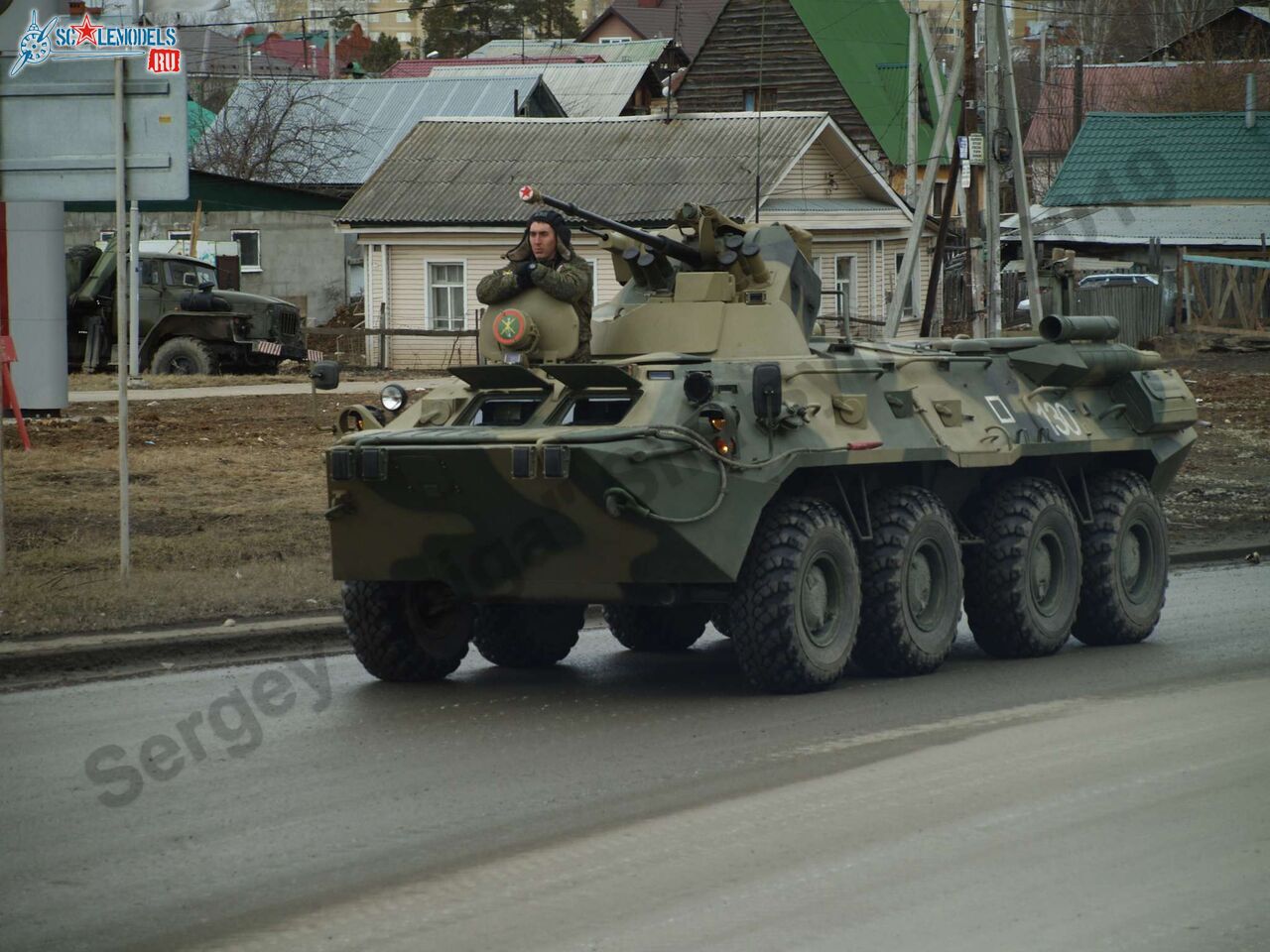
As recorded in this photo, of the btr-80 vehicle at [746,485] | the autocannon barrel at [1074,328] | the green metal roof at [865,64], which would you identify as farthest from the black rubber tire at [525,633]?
the green metal roof at [865,64]

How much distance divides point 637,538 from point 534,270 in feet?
6.29

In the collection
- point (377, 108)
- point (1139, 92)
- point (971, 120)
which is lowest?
point (971, 120)

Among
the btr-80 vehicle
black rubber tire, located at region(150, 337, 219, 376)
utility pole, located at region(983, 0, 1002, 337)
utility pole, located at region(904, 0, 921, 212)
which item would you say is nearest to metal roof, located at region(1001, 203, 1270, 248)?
utility pole, located at region(904, 0, 921, 212)

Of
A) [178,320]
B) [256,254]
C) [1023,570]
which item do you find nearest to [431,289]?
[178,320]

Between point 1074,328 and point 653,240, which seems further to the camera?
point 1074,328

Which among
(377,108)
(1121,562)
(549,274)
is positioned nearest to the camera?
(549,274)

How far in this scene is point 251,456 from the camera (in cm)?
1978

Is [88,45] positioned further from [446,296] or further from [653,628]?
[446,296]

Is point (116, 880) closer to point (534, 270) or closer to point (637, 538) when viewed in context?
point (637, 538)

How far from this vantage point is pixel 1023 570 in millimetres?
11312

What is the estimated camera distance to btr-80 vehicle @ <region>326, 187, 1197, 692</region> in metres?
9.40

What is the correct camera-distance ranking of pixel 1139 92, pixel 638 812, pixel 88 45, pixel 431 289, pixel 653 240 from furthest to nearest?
pixel 1139 92
pixel 431 289
pixel 88 45
pixel 653 240
pixel 638 812

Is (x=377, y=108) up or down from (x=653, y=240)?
up

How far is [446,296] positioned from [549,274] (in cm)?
2969
